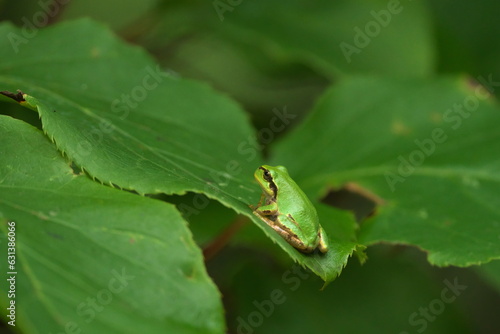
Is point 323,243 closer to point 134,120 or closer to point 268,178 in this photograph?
point 268,178

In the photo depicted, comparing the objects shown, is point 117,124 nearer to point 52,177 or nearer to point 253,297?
point 52,177

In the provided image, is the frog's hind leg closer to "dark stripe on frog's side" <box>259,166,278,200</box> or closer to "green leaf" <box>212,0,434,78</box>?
"dark stripe on frog's side" <box>259,166,278,200</box>

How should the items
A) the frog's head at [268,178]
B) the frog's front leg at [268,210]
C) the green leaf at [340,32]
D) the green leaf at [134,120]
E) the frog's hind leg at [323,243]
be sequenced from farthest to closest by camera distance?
the green leaf at [340,32] → the frog's head at [268,178] → the frog's front leg at [268,210] → the frog's hind leg at [323,243] → the green leaf at [134,120]

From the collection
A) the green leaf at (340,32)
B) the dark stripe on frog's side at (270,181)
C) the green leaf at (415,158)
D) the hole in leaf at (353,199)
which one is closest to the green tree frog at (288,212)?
the dark stripe on frog's side at (270,181)

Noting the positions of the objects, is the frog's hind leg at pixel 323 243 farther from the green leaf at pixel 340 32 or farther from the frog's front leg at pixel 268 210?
the green leaf at pixel 340 32

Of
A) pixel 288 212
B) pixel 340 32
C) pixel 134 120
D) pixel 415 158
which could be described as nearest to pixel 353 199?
pixel 340 32

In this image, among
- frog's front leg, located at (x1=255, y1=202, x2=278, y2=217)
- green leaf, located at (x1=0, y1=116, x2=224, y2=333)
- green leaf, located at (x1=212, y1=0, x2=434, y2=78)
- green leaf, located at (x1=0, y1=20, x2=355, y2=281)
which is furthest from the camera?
green leaf, located at (x1=212, y1=0, x2=434, y2=78)

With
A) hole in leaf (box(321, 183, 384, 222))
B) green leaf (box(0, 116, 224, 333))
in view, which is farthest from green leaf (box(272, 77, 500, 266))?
green leaf (box(0, 116, 224, 333))
